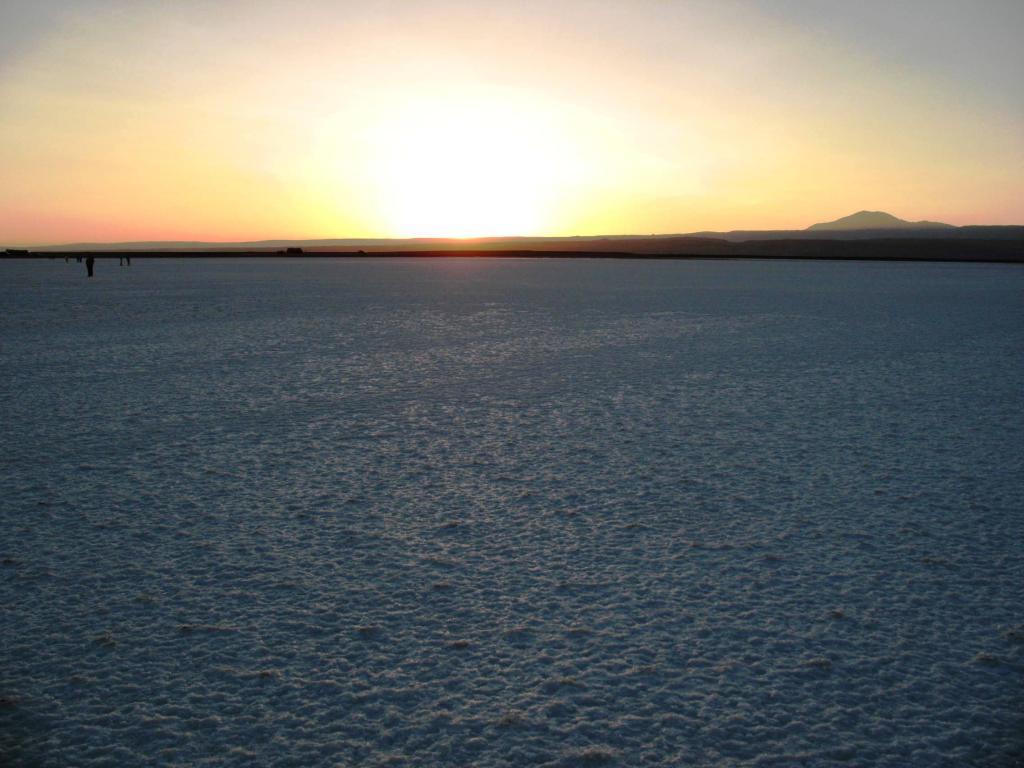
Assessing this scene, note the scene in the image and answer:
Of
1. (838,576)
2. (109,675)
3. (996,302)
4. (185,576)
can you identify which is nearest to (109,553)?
(185,576)

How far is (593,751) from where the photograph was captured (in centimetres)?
293

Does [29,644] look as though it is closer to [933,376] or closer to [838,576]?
[838,576]

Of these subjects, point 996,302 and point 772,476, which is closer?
point 772,476

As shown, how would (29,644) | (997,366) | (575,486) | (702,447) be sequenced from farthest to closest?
1. (997,366)
2. (702,447)
3. (575,486)
4. (29,644)

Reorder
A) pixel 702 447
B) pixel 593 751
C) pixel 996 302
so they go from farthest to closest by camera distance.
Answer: pixel 996 302 < pixel 702 447 < pixel 593 751

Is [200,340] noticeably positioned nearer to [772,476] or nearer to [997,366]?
[772,476]

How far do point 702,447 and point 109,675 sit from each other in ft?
17.0

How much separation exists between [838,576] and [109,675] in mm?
3520

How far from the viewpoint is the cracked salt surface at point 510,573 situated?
310 cm

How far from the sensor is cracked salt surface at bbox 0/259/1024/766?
310 centimetres

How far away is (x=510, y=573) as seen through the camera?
4.51 metres

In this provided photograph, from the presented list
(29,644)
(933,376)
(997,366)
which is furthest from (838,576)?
(997,366)

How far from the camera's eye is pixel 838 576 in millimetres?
4512

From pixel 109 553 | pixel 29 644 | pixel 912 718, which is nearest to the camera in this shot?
pixel 912 718
